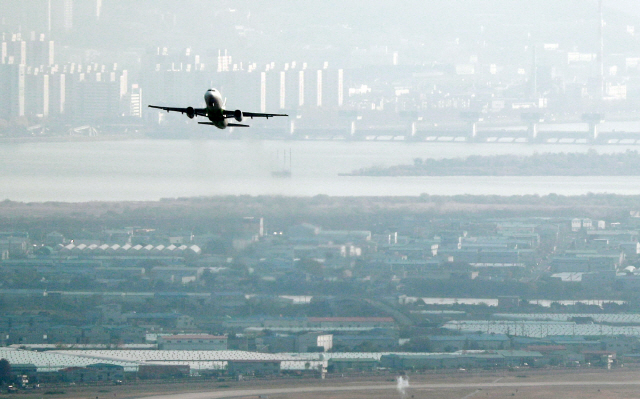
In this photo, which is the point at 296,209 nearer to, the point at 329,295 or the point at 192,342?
the point at 329,295

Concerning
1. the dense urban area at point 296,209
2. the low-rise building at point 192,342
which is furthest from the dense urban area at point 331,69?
the low-rise building at point 192,342

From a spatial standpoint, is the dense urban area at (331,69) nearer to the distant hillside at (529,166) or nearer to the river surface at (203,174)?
the river surface at (203,174)

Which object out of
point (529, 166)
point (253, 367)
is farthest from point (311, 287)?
point (529, 166)

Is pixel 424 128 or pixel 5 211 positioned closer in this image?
pixel 5 211

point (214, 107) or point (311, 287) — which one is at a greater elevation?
point (214, 107)

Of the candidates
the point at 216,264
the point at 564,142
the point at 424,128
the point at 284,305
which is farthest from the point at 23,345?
the point at 564,142

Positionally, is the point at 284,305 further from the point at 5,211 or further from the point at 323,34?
the point at 323,34
